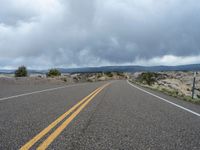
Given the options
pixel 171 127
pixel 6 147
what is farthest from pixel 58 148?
pixel 171 127

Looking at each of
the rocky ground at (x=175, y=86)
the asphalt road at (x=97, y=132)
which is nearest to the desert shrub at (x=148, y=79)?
the rocky ground at (x=175, y=86)

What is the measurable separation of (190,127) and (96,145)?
2567 millimetres

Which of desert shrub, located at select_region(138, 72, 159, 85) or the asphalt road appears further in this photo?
desert shrub, located at select_region(138, 72, 159, 85)

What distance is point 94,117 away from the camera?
210 inches

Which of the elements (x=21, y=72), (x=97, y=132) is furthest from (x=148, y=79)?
(x=21, y=72)

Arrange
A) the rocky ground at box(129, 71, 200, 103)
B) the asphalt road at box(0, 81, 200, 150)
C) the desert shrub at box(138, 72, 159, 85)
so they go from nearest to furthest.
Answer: the asphalt road at box(0, 81, 200, 150)
the rocky ground at box(129, 71, 200, 103)
the desert shrub at box(138, 72, 159, 85)

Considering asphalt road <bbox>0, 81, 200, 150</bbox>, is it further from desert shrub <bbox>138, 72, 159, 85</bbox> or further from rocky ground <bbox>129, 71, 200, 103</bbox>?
desert shrub <bbox>138, 72, 159, 85</bbox>

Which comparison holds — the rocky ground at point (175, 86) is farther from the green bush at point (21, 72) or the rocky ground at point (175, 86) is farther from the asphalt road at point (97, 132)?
the green bush at point (21, 72)

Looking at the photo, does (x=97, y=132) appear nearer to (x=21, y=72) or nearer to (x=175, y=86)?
(x=175, y=86)

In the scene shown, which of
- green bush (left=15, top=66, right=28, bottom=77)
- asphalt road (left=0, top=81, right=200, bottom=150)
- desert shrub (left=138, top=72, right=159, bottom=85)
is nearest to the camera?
asphalt road (left=0, top=81, right=200, bottom=150)

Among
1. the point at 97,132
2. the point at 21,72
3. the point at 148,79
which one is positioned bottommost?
the point at 148,79

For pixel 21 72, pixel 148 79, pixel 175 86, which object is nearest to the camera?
pixel 175 86

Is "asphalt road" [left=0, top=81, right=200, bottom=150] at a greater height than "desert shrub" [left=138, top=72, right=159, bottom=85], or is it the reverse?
"asphalt road" [left=0, top=81, right=200, bottom=150]

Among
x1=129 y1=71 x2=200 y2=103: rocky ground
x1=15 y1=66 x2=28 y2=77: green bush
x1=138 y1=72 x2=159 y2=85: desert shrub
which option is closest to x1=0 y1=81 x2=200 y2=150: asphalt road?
x1=129 y1=71 x2=200 y2=103: rocky ground
